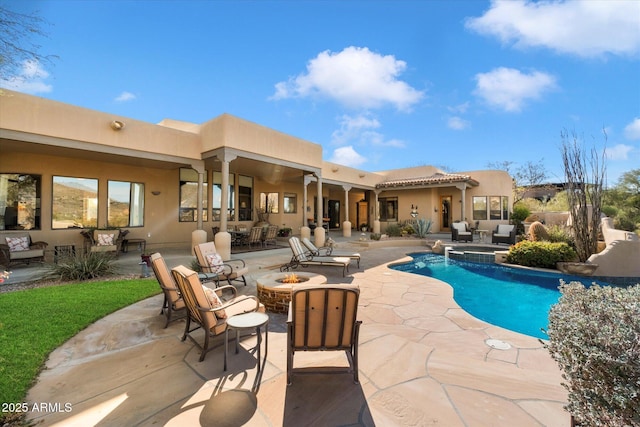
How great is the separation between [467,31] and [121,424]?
11778mm

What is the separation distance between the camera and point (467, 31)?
28.1 ft

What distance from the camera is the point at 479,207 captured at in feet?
55.6

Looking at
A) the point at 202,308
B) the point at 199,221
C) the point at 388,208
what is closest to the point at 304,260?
the point at 199,221

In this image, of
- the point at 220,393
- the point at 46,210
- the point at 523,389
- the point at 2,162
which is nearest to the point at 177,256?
the point at 46,210

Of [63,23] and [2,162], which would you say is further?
[2,162]

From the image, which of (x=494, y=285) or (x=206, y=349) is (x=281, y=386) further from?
(x=494, y=285)

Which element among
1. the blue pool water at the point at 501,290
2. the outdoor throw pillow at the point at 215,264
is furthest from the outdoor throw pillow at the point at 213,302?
the blue pool water at the point at 501,290

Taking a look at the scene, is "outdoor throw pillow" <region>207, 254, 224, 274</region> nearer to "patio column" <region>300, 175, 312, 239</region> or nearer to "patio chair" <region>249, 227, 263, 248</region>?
"patio chair" <region>249, 227, 263, 248</region>

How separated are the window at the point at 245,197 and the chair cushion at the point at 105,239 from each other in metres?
5.45

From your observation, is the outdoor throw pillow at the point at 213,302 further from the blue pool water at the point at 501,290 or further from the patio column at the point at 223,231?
the patio column at the point at 223,231

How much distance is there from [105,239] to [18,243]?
192 cm

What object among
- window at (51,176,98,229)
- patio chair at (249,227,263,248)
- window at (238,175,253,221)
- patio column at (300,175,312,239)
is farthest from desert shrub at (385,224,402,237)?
window at (51,176,98,229)

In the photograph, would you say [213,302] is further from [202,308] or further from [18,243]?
[18,243]

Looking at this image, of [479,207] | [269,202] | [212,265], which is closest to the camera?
[212,265]
